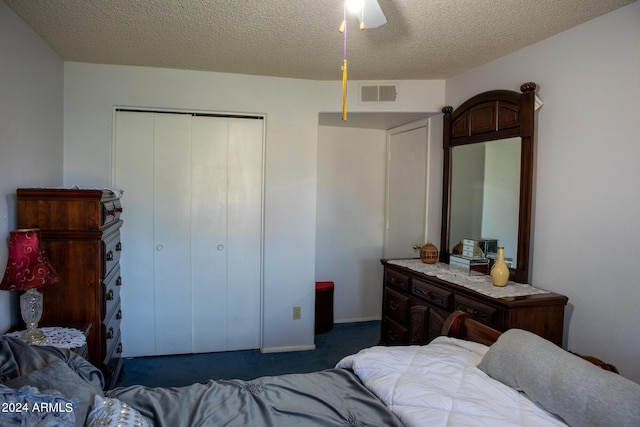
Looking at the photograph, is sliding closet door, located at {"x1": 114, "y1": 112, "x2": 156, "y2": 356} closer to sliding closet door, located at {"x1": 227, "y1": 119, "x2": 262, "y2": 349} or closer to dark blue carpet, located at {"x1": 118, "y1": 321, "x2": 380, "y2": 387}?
dark blue carpet, located at {"x1": 118, "y1": 321, "x2": 380, "y2": 387}

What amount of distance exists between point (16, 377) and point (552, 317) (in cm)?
249

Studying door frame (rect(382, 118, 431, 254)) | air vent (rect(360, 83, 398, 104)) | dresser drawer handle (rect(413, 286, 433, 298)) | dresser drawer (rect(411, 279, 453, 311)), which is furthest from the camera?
door frame (rect(382, 118, 431, 254))

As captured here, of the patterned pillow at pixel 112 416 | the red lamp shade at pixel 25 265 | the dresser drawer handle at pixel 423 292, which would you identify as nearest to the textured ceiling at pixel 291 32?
the red lamp shade at pixel 25 265

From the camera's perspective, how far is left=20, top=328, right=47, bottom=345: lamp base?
189cm

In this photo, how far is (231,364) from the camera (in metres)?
3.20

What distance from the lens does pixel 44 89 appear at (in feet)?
8.77

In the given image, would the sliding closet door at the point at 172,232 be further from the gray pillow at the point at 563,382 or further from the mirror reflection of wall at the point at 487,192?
the gray pillow at the point at 563,382

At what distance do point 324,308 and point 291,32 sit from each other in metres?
2.59

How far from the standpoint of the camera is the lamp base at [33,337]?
74.3 inches

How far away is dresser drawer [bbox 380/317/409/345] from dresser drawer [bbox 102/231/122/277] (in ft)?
6.98

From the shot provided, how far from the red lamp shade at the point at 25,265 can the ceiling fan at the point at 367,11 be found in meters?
1.89

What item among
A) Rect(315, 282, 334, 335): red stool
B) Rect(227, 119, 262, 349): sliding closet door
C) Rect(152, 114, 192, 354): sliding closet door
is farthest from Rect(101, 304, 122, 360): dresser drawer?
Rect(315, 282, 334, 335): red stool

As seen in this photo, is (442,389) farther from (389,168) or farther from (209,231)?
(389,168)

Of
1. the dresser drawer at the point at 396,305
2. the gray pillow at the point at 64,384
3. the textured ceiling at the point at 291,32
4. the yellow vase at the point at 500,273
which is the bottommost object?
the dresser drawer at the point at 396,305
